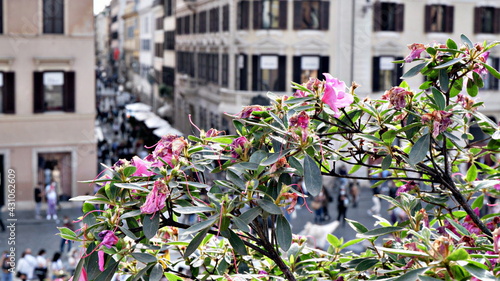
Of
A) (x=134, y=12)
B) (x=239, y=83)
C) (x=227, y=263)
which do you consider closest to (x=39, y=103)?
(x=239, y=83)

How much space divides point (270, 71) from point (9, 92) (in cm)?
799

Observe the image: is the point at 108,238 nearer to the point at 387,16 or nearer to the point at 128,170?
the point at 128,170

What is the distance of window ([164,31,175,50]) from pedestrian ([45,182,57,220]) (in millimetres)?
19106

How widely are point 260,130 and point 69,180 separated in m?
15.4

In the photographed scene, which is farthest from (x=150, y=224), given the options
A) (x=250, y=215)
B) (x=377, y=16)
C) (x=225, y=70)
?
(x=225, y=70)

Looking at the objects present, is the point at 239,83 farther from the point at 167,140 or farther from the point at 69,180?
the point at 167,140

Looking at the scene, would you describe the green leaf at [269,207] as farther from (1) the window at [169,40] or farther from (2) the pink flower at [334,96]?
(1) the window at [169,40]

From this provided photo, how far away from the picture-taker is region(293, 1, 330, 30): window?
22.0 meters

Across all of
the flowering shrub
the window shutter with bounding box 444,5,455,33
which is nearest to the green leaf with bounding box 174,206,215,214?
the flowering shrub

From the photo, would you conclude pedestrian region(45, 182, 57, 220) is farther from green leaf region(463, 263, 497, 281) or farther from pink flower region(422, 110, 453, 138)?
green leaf region(463, 263, 497, 281)

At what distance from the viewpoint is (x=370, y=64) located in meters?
22.9

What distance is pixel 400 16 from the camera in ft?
75.2

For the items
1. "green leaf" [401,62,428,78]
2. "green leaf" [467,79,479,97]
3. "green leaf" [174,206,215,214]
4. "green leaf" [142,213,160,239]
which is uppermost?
"green leaf" [401,62,428,78]

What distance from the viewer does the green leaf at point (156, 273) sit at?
2.34 metres
